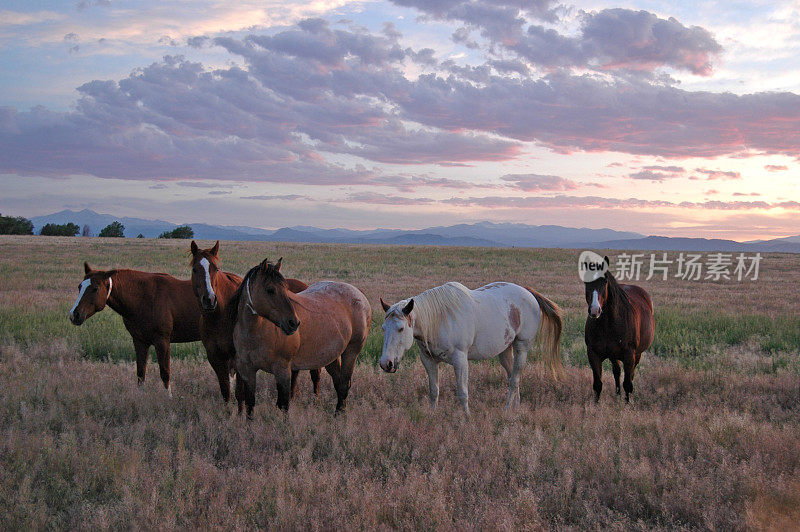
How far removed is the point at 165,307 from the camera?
8102mm

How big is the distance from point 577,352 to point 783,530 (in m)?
7.64

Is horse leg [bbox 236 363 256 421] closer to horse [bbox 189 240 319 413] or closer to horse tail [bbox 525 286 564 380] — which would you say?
horse [bbox 189 240 319 413]

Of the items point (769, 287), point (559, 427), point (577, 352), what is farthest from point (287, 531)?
point (769, 287)

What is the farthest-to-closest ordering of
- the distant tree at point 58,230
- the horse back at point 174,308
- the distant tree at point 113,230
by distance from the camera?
1. the distant tree at point 113,230
2. the distant tree at point 58,230
3. the horse back at point 174,308

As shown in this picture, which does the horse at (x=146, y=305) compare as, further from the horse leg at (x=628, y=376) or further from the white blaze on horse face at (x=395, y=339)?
the horse leg at (x=628, y=376)

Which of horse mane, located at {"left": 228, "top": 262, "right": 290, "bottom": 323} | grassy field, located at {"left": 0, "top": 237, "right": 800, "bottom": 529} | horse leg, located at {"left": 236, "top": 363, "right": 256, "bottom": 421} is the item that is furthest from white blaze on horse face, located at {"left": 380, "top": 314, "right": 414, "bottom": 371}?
horse leg, located at {"left": 236, "top": 363, "right": 256, "bottom": 421}

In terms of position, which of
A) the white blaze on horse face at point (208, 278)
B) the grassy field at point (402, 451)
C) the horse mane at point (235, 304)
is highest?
the white blaze on horse face at point (208, 278)

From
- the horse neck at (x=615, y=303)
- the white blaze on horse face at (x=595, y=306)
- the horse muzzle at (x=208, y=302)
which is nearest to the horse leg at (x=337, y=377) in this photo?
the horse muzzle at (x=208, y=302)

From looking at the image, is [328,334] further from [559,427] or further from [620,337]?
[620,337]

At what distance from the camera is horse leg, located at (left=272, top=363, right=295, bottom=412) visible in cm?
651

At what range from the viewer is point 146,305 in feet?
26.5

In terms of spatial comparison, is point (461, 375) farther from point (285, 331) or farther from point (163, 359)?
point (163, 359)

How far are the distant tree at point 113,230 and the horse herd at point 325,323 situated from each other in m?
102

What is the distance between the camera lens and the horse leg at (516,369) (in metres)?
7.96
